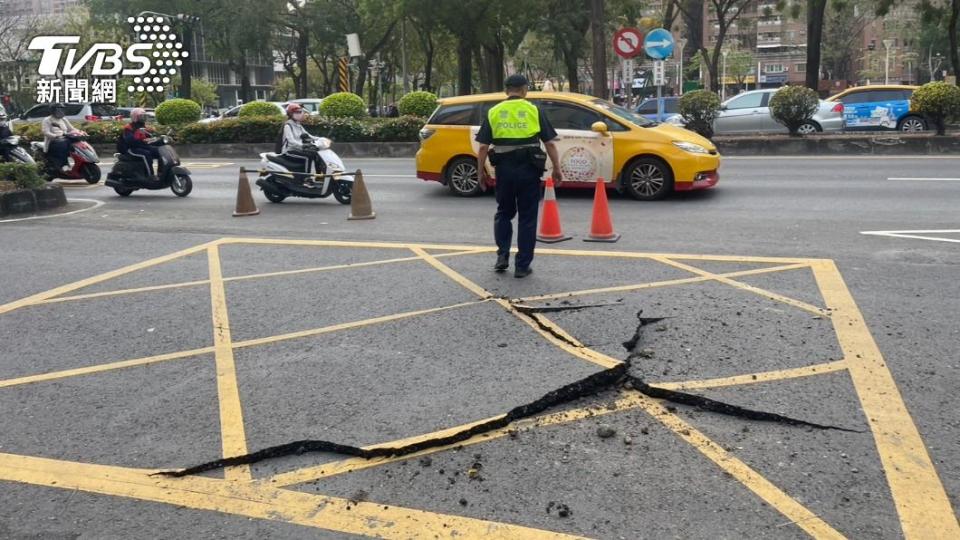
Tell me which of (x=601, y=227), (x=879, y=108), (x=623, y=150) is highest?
(x=879, y=108)

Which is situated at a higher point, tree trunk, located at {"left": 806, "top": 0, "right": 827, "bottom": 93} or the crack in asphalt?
tree trunk, located at {"left": 806, "top": 0, "right": 827, "bottom": 93}

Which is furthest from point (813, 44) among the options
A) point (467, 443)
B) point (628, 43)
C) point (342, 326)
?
point (467, 443)

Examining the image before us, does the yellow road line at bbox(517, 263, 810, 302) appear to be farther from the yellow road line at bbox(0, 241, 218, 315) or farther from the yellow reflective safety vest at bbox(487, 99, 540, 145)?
the yellow road line at bbox(0, 241, 218, 315)

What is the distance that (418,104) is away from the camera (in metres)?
24.6

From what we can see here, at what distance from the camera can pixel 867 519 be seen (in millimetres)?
3248

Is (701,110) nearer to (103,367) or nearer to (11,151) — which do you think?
(11,151)

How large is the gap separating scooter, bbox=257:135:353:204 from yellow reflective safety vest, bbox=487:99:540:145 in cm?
590

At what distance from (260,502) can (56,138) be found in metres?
14.5

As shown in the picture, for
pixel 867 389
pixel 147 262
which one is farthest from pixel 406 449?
pixel 147 262

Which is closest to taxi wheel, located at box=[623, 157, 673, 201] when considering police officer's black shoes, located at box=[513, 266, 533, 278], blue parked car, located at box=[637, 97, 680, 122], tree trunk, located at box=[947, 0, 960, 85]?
police officer's black shoes, located at box=[513, 266, 533, 278]

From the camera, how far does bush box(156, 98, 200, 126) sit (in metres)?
26.5

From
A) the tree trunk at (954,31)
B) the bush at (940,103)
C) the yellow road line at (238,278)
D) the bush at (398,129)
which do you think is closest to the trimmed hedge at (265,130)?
the bush at (398,129)

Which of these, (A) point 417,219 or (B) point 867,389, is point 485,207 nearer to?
(A) point 417,219

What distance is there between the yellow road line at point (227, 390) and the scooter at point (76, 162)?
1035cm
